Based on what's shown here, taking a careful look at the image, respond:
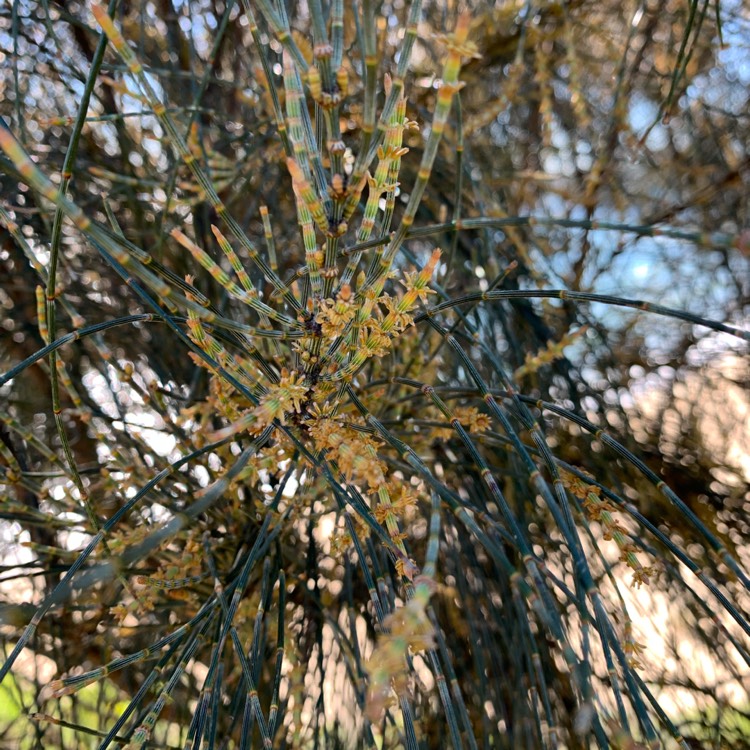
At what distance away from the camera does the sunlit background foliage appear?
57 cm

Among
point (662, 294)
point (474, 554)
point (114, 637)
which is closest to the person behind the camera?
point (474, 554)

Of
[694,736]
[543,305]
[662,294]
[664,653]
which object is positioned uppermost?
[662,294]

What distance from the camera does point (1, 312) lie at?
4.93ft

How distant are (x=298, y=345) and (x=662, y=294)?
4.94ft

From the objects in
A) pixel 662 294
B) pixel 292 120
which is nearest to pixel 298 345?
pixel 292 120

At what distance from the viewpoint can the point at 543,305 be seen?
133 cm

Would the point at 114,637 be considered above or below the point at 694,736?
above

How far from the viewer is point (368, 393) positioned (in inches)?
35.6

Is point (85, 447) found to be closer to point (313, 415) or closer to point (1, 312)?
point (1, 312)

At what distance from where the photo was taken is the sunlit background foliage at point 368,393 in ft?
1.86

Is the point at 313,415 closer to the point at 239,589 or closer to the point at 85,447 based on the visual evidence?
the point at 239,589

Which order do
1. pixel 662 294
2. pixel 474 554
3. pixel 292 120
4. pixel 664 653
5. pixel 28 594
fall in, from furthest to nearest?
pixel 662 294 < pixel 28 594 < pixel 664 653 < pixel 474 554 < pixel 292 120

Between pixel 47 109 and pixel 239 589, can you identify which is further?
pixel 47 109

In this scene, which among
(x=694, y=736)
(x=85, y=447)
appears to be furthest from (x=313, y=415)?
(x=85, y=447)
